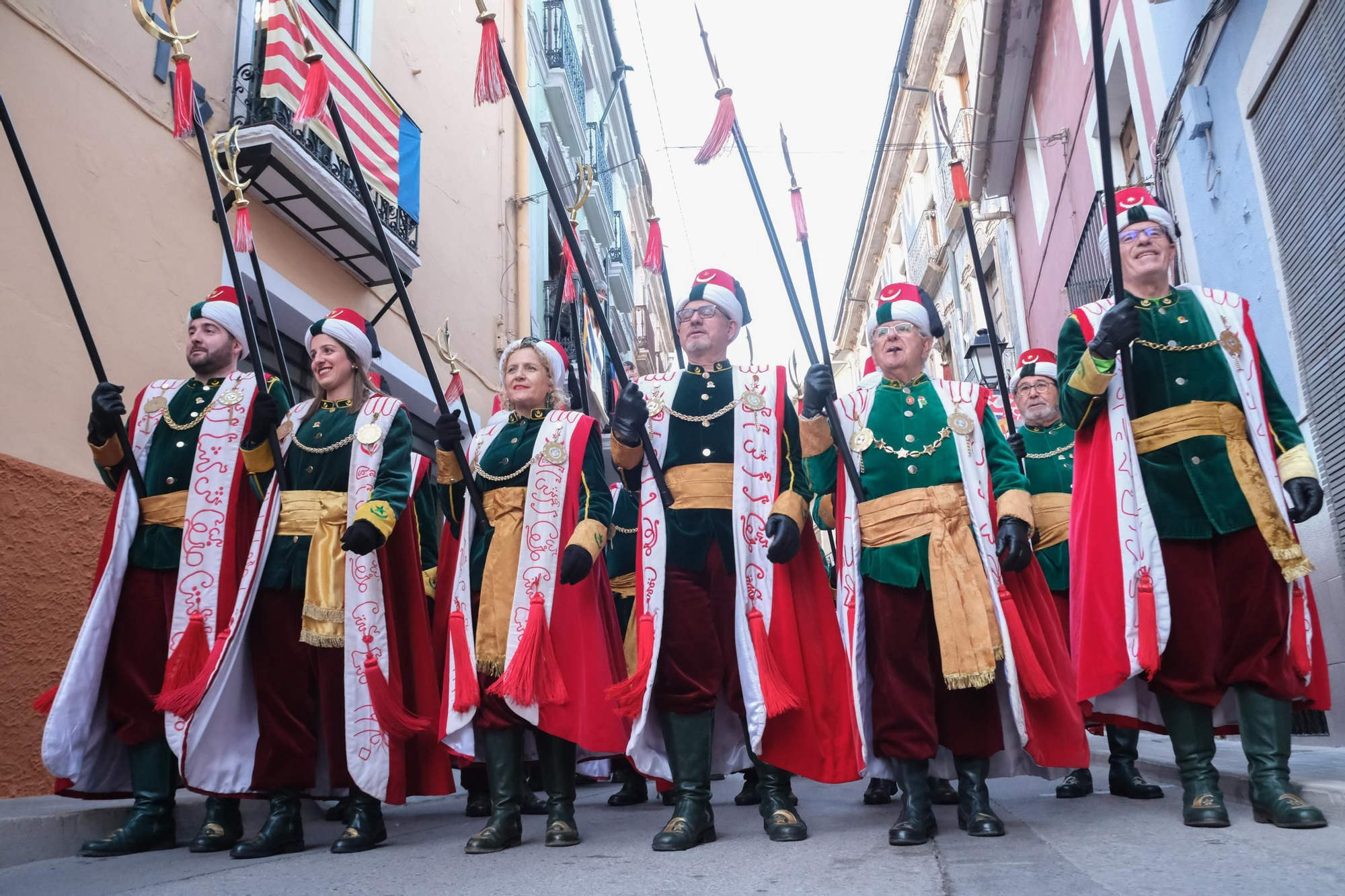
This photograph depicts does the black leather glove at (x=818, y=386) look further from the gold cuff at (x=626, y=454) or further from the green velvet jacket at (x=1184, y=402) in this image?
the green velvet jacket at (x=1184, y=402)

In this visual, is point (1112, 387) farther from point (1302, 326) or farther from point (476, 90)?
point (1302, 326)

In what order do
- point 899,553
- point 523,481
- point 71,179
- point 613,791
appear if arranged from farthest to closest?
1. point 613,791
2. point 71,179
3. point 523,481
4. point 899,553

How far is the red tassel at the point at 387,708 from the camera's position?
12.4 feet

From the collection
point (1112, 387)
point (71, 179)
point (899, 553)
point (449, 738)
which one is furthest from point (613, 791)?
point (71, 179)

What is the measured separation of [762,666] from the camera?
3.64 metres

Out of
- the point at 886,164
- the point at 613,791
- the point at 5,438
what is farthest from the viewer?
the point at 886,164

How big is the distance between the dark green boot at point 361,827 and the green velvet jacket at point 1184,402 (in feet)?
8.86

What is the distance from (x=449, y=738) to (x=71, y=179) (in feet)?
12.8

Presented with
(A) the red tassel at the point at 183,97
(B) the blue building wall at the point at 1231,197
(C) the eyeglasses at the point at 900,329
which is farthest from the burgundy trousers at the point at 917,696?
(B) the blue building wall at the point at 1231,197

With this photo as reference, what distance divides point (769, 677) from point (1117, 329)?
61.1 inches

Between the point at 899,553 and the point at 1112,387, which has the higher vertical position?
the point at 1112,387

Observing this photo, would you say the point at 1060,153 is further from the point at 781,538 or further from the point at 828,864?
the point at 828,864

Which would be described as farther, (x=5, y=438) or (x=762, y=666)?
(x=5, y=438)

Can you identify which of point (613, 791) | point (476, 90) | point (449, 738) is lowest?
point (613, 791)
